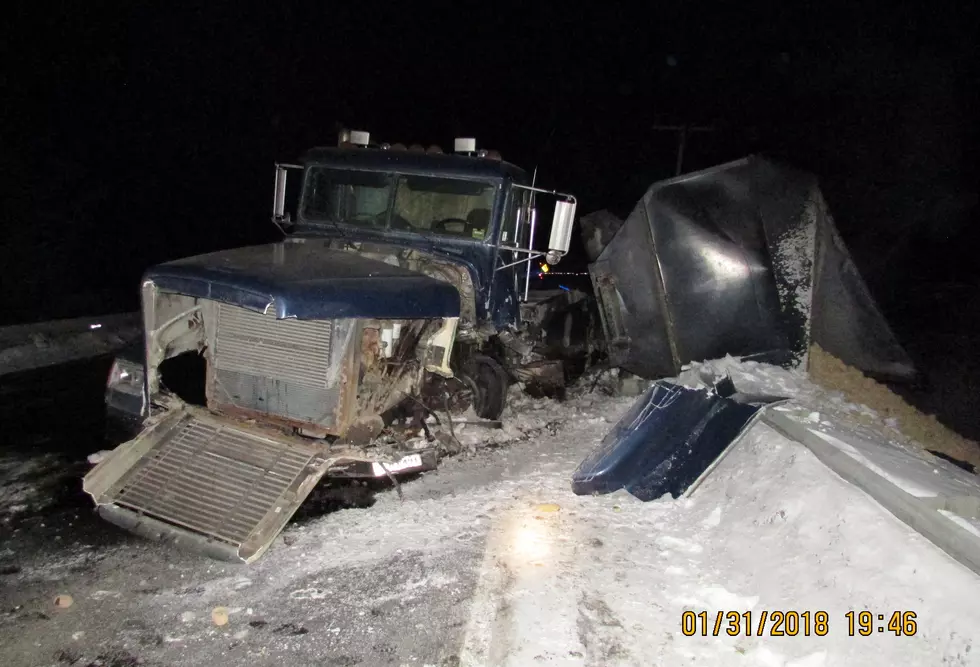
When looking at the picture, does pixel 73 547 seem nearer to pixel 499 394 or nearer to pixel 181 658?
pixel 181 658

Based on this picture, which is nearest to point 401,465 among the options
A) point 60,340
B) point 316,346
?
point 316,346

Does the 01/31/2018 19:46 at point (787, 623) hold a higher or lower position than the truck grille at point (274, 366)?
lower

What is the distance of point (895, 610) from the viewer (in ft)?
9.25

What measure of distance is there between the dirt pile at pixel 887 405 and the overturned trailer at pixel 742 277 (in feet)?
0.46

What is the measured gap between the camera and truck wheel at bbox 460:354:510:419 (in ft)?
19.7

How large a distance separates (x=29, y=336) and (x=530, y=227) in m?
7.03

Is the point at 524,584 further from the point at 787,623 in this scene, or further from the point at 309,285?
the point at 309,285

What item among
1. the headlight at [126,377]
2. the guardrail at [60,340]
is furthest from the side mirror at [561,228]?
the guardrail at [60,340]

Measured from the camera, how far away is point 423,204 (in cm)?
584

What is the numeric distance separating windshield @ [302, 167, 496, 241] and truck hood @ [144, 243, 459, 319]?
36.1 inches

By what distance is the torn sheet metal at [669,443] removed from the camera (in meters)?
4.51

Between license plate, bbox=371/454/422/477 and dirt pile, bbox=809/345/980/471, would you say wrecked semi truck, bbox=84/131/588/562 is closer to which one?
license plate, bbox=371/454/422/477

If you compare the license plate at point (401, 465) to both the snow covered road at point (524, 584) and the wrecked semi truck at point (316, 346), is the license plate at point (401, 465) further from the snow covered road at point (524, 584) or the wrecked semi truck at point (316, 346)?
the snow covered road at point (524, 584)

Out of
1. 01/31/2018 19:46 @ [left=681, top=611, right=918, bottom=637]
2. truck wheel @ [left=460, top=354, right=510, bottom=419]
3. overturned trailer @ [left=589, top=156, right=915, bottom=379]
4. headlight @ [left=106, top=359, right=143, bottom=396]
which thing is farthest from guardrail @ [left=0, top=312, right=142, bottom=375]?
01/31/2018 19:46 @ [left=681, top=611, right=918, bottom=637]
